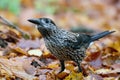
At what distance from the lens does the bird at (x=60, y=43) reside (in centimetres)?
621

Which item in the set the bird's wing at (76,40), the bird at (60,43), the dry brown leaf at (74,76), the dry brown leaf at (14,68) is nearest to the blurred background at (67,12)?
the bird's wing at (76,40)

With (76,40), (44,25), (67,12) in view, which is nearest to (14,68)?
(44,25)

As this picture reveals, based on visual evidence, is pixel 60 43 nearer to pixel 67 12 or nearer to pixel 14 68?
pixel 14 68

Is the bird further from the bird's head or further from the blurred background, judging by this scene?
the blurred background

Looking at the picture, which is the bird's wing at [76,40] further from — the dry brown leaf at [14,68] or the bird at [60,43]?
the dry brown leaf at [14,68]

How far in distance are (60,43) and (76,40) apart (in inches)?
15.5

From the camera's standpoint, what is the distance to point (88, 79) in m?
5.81

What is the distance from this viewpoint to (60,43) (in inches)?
247

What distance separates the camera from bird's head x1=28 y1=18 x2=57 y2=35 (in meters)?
6.12

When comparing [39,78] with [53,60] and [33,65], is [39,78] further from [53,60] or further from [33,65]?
[53,60]

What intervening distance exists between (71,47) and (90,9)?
9468mm

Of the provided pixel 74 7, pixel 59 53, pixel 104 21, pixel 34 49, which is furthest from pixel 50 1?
pixel 59 53

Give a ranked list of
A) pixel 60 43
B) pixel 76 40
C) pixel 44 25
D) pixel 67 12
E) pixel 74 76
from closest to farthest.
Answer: pixel 74 76 < pixel 44 25 < pixel 60 43 < pixel 76 40 < pixel 67 12

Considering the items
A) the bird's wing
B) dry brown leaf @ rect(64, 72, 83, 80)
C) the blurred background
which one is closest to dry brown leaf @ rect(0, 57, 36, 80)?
dry brown leaf @ rect(64, 72, 83, 80)
